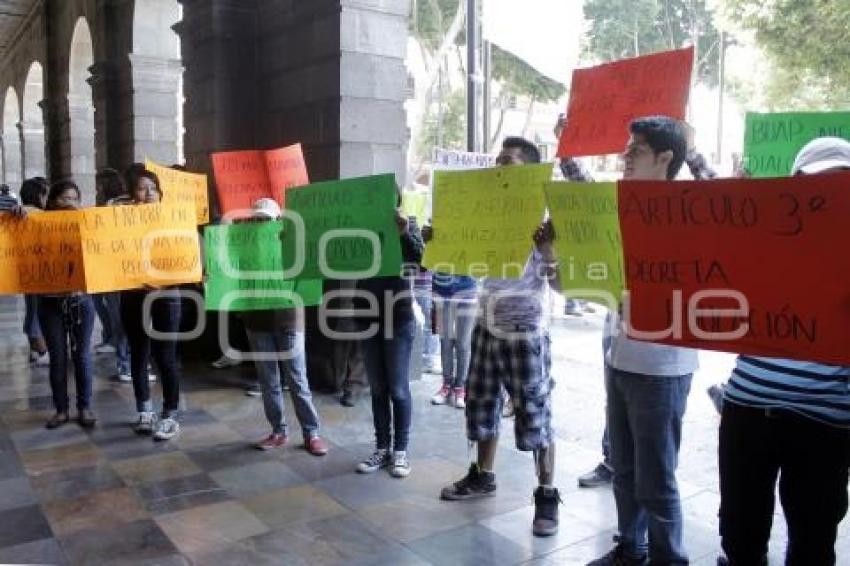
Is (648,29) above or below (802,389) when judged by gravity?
above

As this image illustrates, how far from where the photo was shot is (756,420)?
207cm

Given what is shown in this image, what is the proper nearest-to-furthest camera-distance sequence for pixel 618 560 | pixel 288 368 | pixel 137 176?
pixel 618 560 < pixel 288 368 < pixel 137 176

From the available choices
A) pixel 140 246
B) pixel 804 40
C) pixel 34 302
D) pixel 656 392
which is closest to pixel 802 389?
pixel 656 392

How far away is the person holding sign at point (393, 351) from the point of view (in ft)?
12.6

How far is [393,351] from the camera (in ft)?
12.7

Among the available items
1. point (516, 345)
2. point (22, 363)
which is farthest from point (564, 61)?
point (22, 363)

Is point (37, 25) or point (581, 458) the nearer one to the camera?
point (581, 458)

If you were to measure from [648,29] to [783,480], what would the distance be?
22.0 metres

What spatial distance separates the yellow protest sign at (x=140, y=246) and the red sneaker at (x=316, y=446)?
44.9 inches

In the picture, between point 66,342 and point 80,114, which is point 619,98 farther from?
point 80,114

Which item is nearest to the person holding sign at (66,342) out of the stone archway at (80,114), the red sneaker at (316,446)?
the red sneaker at (316,446)

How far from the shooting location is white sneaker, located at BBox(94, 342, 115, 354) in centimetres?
707

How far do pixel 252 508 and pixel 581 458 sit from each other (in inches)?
70.9

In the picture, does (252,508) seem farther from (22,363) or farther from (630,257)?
(22,363)
